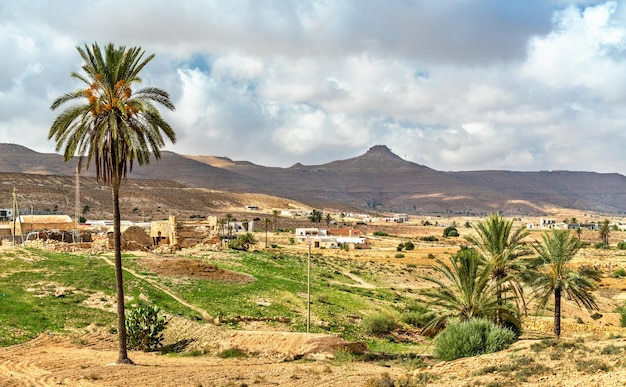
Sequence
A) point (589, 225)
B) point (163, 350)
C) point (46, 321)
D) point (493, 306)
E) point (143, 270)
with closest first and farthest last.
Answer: point (493, 306)
point (163, 350)
point (46, 321)
point (143, 270)
point (589, 225)

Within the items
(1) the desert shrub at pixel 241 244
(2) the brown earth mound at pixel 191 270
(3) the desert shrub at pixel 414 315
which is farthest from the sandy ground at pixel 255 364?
(1) the desert shrub at pixel 241 244

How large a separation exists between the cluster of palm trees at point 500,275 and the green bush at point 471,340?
92.2 inches

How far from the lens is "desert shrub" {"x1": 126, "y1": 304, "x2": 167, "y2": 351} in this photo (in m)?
24.9

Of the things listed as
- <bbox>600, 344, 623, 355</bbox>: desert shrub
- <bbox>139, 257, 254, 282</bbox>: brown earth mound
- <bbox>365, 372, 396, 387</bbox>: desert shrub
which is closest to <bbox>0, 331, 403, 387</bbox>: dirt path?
<bbox>365, 372, 396, 387</bbox>: desert shrub

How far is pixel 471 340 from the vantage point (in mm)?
19469

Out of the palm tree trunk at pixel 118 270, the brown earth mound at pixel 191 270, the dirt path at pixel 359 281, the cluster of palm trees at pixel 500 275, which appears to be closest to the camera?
the palm tree trunk at pixel 118 270

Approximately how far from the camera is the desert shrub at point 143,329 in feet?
81.6

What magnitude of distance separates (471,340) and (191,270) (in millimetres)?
25304

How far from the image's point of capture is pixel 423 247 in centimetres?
10306

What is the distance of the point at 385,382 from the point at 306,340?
7.47 meters

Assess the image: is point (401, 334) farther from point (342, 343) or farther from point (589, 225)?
point (589, 225)

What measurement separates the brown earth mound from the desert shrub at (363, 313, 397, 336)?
1171cm

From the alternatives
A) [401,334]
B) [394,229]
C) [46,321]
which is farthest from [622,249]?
[46,321]

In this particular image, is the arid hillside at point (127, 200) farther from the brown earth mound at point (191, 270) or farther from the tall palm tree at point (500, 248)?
the tall palm tree at point (500, 248)
